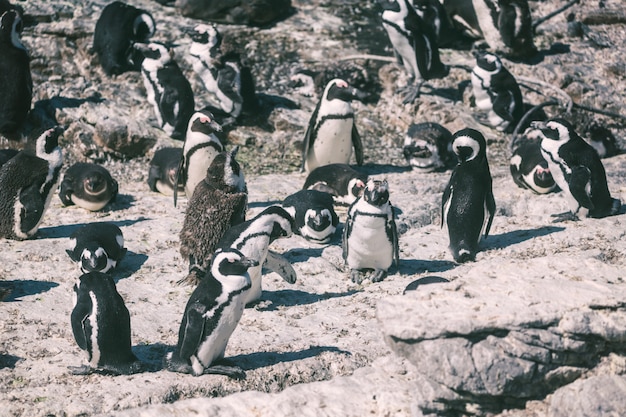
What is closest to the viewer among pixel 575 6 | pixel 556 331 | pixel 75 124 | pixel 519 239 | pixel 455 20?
pixel 556 331

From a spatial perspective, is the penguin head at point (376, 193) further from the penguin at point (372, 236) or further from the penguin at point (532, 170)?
the penguin at point (532, 170)

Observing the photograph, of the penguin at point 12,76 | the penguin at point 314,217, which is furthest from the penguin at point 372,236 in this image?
the penguin at point 12,76

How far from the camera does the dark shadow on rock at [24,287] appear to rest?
7.91 m

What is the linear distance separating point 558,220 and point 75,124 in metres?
5.66

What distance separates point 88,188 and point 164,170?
0.86 metres

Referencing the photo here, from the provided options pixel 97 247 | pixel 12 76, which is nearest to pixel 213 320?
pixel 97 247

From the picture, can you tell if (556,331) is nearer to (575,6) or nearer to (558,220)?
(558,220)

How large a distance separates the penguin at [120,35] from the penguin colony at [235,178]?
2 centimetres

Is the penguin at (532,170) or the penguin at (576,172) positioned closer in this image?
the penguin at (576,172)

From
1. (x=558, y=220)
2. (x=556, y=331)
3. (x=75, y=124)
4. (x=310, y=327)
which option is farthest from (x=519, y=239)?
(x=75, y=124)

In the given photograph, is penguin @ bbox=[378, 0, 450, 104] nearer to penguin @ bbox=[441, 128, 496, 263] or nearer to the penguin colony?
the penguin colony

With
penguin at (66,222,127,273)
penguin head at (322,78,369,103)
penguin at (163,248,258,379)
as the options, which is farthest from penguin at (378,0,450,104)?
penguin at (163,248,258,379)

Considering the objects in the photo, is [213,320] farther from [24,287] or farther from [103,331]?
[24,287]

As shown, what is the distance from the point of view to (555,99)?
12.8 m
